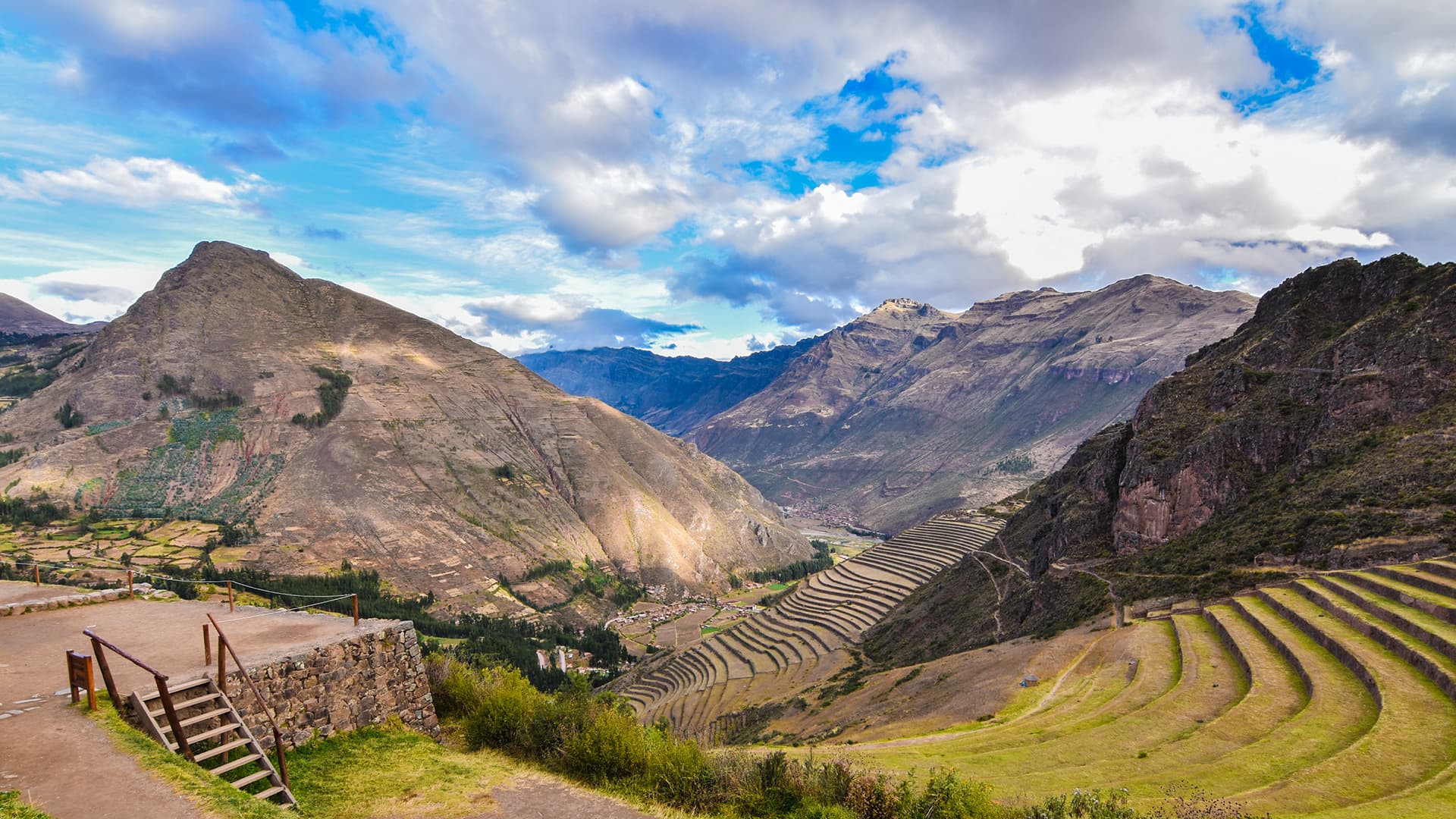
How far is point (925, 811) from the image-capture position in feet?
41.6

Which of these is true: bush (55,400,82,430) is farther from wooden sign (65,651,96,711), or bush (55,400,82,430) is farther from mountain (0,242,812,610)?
wooden sign (65,651,96,711)

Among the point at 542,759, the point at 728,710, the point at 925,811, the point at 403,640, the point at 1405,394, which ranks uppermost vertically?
the point at 1405,394

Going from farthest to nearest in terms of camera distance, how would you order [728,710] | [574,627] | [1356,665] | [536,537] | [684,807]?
[536,537] → [574,627] → [728,710] → [1356,665] → [684,807]

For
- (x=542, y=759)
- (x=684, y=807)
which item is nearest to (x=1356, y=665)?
(x=684, y=807)

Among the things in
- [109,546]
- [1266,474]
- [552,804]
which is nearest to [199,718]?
[552,804]

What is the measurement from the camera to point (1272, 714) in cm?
1977

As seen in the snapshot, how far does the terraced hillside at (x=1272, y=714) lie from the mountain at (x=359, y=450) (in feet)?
324

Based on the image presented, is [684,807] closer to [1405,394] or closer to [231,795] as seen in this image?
[231,795]

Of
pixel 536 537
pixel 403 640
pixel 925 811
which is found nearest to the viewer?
pixel 925 811

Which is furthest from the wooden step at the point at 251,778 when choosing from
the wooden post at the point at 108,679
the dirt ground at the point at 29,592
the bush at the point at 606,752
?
the dirt ground at the point at 29,592

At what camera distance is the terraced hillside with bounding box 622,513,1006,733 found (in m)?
57.5

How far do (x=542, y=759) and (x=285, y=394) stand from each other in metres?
146

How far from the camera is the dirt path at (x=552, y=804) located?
42.0ft

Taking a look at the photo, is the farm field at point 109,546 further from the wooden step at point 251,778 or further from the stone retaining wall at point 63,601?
the wooden step at point 251,778
